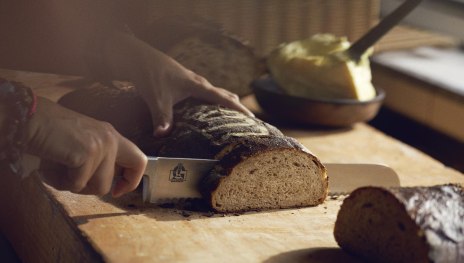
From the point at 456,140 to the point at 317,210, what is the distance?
2.91 feet

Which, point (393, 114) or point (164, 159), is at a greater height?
point (164, 159)

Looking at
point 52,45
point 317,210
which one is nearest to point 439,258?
point 317,210

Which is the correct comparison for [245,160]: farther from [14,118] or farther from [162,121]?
[14,118]

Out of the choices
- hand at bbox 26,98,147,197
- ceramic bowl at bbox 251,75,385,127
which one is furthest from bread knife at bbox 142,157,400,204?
ceramic bowl at bbox 251,75,385,127

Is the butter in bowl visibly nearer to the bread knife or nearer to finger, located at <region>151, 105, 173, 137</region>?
finger, located at <region>151, 105, 173, 137</region>

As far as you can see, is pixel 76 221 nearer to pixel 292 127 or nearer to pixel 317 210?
pixel 317 210

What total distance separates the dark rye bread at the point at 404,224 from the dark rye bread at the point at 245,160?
0.18 metres

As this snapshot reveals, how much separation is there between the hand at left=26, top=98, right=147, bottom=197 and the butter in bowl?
77cm

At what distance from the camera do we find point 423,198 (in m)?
1.19

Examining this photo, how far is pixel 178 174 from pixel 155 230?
131 millimetres

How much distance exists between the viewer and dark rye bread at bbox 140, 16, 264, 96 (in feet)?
6.66

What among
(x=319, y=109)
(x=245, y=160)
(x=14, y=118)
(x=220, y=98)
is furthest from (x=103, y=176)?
(x=319, y=109)

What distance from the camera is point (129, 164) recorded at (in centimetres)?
125

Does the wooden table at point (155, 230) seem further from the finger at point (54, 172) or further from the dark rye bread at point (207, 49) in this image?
the dark rye bread at point (207, 49)
